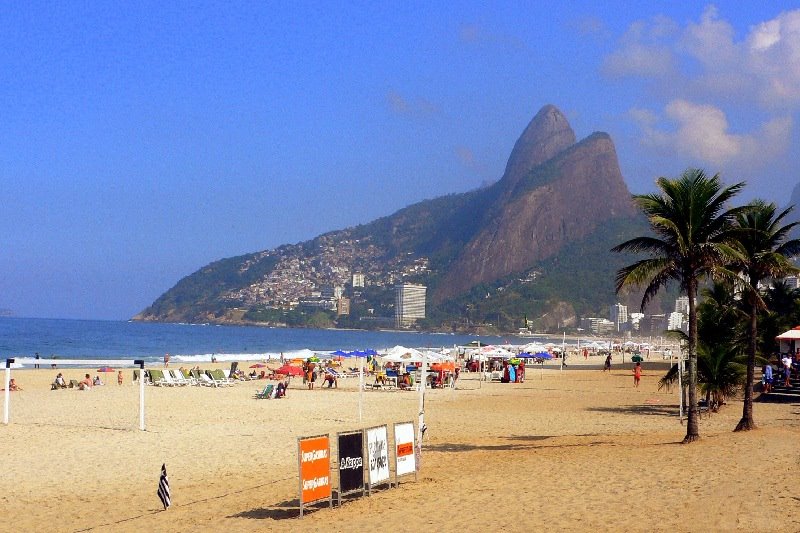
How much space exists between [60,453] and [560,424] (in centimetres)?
Answer: 1071

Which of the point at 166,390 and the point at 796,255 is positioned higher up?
the point at 796,255

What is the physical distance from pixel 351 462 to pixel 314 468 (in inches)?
25.3

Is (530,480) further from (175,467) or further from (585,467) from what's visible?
(175,467)

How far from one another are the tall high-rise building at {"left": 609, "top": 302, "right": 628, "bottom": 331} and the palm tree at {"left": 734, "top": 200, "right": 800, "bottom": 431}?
17153 cm

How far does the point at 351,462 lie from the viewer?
33.4 ft

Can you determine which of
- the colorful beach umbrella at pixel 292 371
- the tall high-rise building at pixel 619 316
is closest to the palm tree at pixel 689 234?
the colorful beach umbrella at pixel 292 371

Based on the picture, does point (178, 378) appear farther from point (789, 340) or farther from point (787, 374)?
point (789, 340)

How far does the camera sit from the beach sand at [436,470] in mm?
9148

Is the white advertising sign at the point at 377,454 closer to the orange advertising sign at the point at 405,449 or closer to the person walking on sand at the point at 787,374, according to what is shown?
the orange advertising sign at the point at 405,449

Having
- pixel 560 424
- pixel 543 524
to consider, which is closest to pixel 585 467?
pixel 543 524

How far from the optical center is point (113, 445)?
15.9 meters

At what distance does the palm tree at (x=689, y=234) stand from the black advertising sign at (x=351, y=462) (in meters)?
6.38

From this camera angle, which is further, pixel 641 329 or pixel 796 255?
pixel 641 329

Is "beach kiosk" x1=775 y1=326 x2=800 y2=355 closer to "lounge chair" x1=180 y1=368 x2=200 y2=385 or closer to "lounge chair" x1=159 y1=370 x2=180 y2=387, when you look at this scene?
"lounge chair" x1=180 y1=368 x2=200 y2=385
